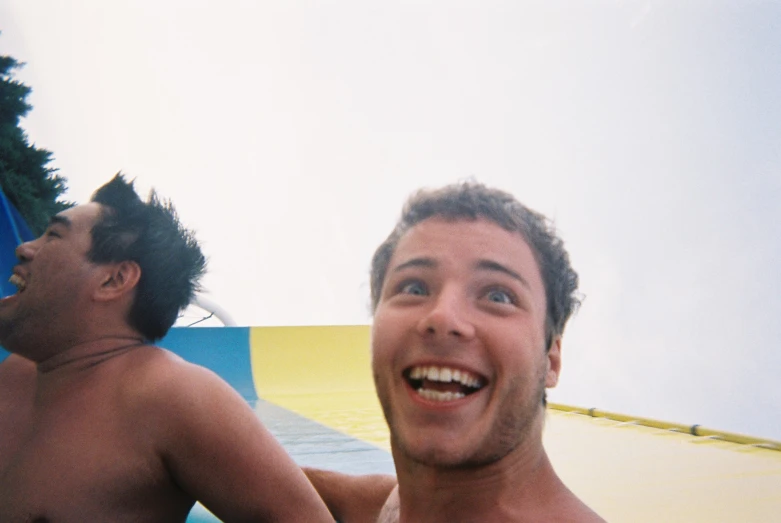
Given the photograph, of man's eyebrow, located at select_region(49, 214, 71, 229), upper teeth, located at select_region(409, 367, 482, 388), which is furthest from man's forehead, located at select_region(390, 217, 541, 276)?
man's eyebrow, located at select_region(49, 214, 71, 229)

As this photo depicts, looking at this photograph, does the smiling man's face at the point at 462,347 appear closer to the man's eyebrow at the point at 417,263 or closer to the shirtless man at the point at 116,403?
the man's eyebrow at the point at 417,263

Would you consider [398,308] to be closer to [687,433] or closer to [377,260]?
[377,260]

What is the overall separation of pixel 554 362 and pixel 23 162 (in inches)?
353

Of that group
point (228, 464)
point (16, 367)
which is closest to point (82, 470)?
point (228, 464)

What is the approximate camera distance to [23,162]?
8.23 m

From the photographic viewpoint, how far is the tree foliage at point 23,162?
779cm

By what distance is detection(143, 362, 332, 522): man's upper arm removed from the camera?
50.3 inches

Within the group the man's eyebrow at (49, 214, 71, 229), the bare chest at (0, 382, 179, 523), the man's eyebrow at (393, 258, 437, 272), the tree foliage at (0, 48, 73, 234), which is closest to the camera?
the man's eyebrow at (393, 258, 437, 272)

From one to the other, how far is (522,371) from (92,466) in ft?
3.00

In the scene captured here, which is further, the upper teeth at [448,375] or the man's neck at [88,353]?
the man's neck at [88,353]

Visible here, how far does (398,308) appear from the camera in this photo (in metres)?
1.10

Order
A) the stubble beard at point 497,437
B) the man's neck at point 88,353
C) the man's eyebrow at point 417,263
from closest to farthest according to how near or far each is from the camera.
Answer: the stubble beard at point 497,437
the man's eyebrow at point 417,263
the man's neck at point 88,353

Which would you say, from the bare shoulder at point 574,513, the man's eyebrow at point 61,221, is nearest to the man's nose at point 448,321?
the bare shoulder at point 574,513

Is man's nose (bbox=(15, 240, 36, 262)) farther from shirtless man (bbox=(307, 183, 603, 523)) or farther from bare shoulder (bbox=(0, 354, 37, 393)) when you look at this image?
shirtless man (bbox=(307, 183, 603, 523))
